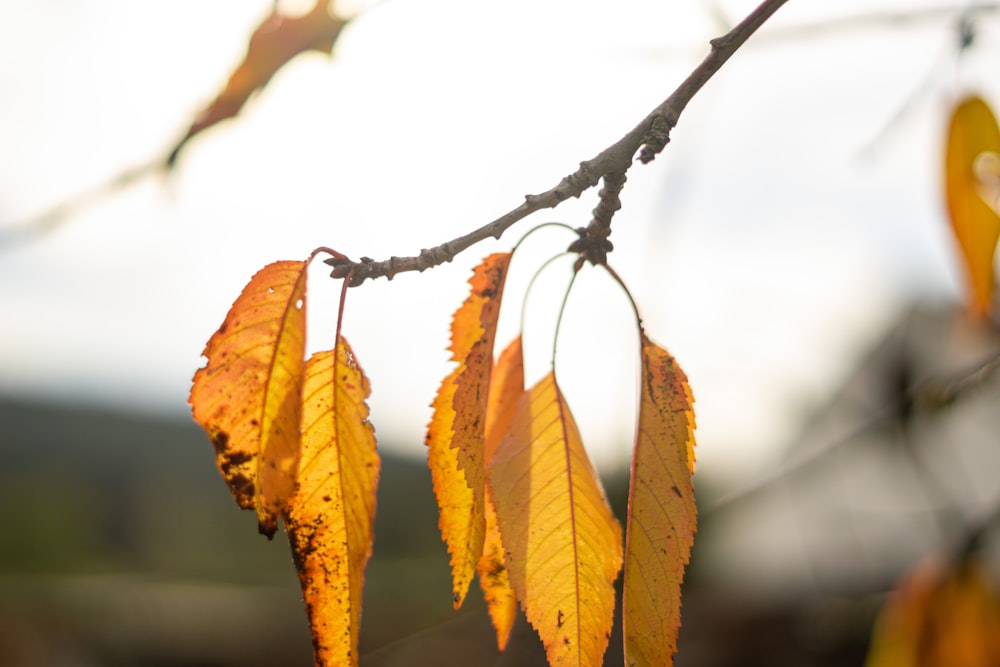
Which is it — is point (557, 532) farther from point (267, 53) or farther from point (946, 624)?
point (946, 624)

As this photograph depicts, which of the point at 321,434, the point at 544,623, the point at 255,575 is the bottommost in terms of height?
the point at 544,623

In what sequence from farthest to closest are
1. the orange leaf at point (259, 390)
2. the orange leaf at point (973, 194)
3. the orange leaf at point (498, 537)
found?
the orange leaf at point (973, 194), the orange leaf at point (498, 537), the orange leaf at point (259, 390)

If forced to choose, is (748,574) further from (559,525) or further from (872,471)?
(559,525)

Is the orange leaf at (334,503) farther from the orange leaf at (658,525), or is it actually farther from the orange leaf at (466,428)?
the orange leaf at (658,525)

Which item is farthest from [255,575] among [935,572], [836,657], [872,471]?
[935,572]

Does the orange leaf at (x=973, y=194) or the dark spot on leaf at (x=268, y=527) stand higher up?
the orange leaf at (x=973, y=194)

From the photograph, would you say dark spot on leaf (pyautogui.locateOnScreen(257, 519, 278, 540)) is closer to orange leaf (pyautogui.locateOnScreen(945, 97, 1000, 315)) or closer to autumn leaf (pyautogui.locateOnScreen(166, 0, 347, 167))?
autumn leaf (pyautogui.locateOnScreen(166, 0, 347, 167))

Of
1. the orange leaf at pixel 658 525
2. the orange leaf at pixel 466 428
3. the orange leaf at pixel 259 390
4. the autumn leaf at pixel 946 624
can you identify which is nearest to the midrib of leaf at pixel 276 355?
the orange leaf at pixel 259 390
